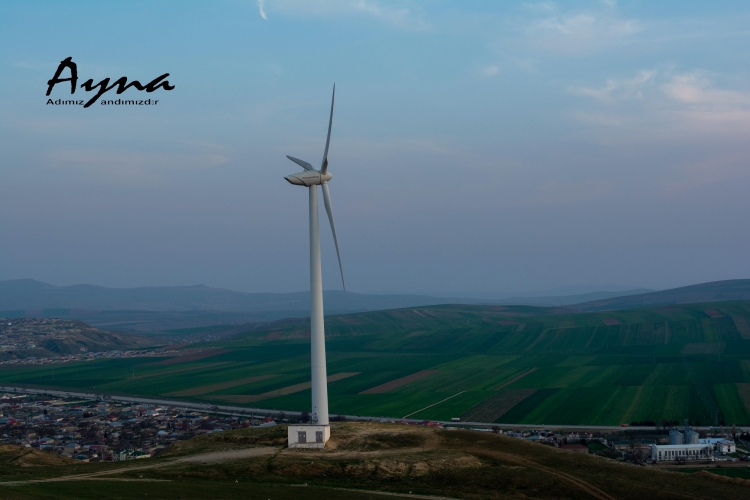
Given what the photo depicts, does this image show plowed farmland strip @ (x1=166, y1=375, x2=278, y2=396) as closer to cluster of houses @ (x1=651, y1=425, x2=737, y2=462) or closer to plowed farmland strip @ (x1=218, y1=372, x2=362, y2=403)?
plowed farmland strip @ (x1=218, y1=372, x2=362, y2=403)

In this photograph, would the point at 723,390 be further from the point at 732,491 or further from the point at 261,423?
the point at 732,491

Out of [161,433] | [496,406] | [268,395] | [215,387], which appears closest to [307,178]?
[161,433]

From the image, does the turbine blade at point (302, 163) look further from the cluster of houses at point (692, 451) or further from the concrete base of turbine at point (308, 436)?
the cluster of houses at point (692, 451)

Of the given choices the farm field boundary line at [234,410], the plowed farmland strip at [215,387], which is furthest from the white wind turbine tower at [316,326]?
the plowed farmland strip at [215,387]

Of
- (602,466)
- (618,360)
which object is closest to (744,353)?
(618,360)

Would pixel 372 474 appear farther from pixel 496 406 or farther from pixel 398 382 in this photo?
pixel 398 382

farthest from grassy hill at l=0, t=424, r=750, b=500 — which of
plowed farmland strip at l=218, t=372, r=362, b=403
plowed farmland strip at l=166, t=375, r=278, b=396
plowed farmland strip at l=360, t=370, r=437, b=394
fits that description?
plowed farmland strip at l=166, t=375, r=278, b=396
